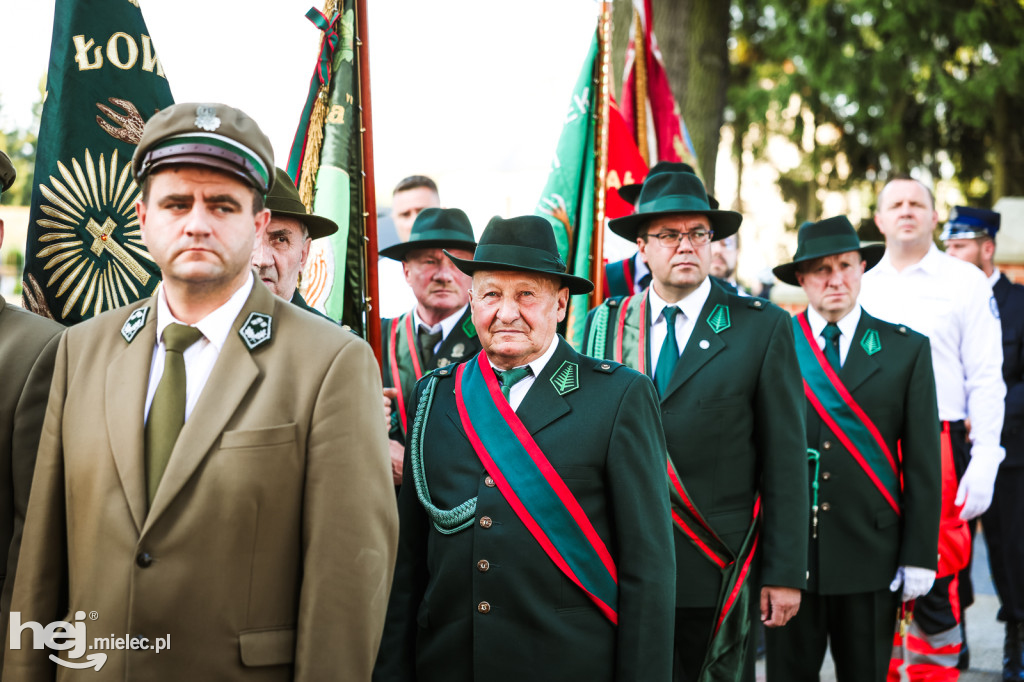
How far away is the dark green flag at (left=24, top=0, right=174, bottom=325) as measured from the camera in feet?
11.0

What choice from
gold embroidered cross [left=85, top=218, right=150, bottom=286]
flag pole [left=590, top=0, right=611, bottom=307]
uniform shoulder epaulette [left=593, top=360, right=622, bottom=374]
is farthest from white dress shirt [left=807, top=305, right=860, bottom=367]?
gold embroidered cross [left=85, top=218, right=150, bottom=286]

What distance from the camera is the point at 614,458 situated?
2732mm

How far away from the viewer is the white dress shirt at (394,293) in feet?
21.9

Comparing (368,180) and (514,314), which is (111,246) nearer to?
(368,180)

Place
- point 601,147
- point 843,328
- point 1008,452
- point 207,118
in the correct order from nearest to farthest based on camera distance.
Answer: point 207,118 → point 843,328 → point 601,147 → point 1008,452

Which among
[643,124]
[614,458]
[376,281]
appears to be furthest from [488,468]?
[643,124]

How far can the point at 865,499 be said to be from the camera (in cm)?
429

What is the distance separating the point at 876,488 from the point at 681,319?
1.21 m

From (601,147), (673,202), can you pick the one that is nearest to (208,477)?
(673,202)

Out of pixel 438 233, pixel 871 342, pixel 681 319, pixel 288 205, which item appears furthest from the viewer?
pixel 438 233

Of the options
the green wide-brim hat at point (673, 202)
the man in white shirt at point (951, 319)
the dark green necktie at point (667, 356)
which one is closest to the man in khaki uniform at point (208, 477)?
the dark green necktie at point (667, 356)

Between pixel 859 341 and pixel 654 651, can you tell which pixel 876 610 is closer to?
pixel 859 341

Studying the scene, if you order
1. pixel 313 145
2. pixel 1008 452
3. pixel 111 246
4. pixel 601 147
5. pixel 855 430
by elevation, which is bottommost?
pixel 1008 452

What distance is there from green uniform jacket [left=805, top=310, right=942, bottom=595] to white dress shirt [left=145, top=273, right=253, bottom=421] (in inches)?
115
